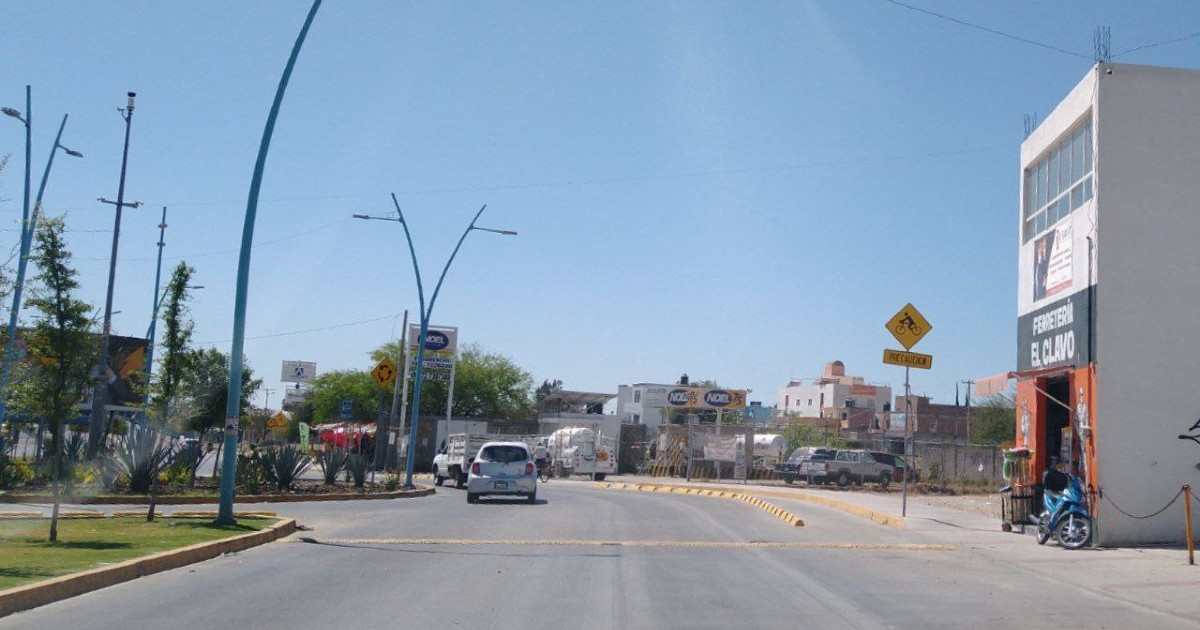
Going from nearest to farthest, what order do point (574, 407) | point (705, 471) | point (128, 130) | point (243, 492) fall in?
point (243, 492)
point (128, 130)
point (705, 471)
point (574, 407)

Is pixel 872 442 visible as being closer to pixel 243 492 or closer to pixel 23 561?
pixel 243 492

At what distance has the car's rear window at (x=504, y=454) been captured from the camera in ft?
89.4

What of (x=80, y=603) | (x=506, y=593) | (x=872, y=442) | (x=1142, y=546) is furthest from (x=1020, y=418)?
(x=872, y=442)

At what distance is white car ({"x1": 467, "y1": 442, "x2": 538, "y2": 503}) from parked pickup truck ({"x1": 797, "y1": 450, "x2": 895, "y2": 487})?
18.8 metres

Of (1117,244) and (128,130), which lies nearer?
(1117,244)

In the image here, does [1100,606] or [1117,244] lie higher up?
[1117,244]

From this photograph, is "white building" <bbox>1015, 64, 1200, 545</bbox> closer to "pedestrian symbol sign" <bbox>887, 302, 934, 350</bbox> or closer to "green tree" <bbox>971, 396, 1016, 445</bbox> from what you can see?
"pedestrian symbol sign" <bbox>887, 302, 934, 350</bbox>

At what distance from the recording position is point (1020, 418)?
67.8 feet

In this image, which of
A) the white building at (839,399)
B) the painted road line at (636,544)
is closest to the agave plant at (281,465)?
the painted road line at (636,544)

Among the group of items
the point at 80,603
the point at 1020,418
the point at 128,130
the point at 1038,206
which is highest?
the point at 128,130

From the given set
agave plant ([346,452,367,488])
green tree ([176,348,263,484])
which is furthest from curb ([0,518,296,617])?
agave plant ([346,452,367,488])

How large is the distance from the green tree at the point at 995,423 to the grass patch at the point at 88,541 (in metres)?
58.9

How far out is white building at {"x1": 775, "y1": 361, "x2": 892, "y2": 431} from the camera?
97312mm

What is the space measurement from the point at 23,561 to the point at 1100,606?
459 inches
